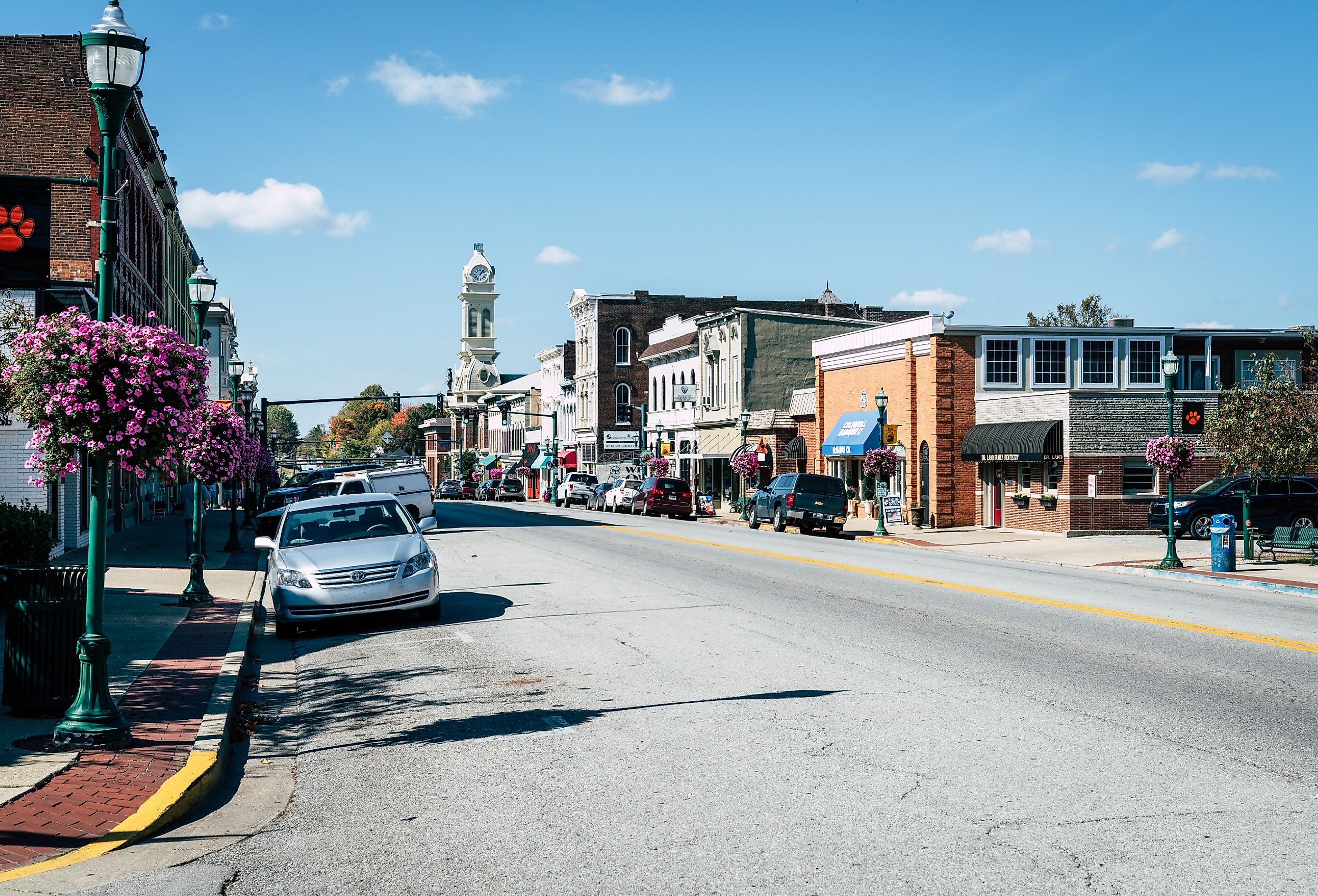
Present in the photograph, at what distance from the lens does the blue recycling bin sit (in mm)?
23500

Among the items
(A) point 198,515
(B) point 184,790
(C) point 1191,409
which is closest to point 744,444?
(C) point 1191,409

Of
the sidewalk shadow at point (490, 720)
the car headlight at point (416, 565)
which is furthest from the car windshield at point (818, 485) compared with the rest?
the sidewalk shadow at point (490, 720)

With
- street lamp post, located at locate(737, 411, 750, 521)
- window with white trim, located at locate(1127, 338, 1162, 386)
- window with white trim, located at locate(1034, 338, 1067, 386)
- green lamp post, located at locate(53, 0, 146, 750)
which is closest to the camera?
green lamp post, located at locate(53, 0, 146, 750)

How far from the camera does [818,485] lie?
129 ft

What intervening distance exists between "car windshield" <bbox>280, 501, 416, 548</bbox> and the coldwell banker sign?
34.6ft

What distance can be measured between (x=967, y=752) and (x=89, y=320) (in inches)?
281

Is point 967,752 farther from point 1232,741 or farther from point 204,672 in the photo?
point 204,672

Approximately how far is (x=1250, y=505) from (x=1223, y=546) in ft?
31.1

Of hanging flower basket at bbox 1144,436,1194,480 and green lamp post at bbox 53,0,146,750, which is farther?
hanging flower basket at bbox 1144,436,1194,480

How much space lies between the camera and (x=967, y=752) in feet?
26.2

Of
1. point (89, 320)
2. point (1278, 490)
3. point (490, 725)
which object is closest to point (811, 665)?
point (490, 725)

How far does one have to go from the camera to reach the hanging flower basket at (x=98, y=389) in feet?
29.2

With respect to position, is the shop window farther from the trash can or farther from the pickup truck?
the trash can

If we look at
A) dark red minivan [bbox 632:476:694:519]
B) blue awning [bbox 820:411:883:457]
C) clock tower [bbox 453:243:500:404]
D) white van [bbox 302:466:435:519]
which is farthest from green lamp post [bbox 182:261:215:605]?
clock tower [bbox 453:243:500:404]
